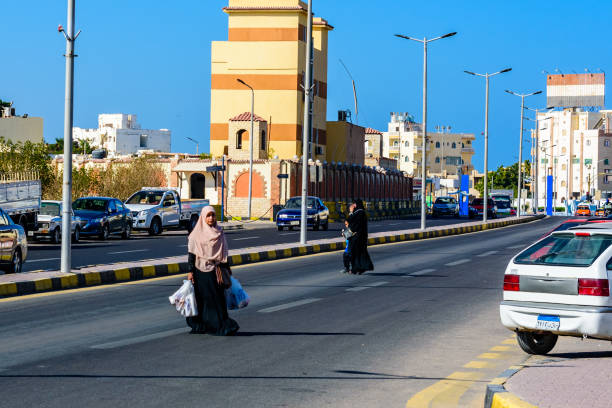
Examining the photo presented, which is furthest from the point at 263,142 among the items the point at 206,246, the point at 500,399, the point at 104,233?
the point at 500,399

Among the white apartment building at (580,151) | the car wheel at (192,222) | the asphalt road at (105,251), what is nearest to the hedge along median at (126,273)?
the asphalt road at (105,251)

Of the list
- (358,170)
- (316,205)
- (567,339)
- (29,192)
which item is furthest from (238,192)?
(567,339)

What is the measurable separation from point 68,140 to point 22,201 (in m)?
14.3

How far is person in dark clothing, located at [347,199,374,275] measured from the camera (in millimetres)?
22406

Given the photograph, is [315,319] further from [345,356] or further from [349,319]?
[345,356]

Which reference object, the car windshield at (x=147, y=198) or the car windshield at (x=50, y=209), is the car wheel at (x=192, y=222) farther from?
the car windshield at (x=50, y=209)

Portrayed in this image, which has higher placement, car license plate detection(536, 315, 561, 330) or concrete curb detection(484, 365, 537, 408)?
car license plate detection(536, 315, 561, 330)

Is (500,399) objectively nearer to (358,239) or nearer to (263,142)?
(358,239)

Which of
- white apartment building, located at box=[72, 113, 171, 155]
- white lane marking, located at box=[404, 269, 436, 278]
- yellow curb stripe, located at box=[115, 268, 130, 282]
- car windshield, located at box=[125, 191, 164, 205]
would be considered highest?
white apartment building, located at box=[72, 113, 171, 155]

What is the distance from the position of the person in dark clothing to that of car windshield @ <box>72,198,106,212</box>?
58.1ft

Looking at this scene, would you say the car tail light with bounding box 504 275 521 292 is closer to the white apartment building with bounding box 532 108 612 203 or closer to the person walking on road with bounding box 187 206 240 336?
the person walking on road with bounding box 187 206 240 336

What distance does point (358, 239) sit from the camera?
2255 centimetres

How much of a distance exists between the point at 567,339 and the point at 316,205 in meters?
37.9

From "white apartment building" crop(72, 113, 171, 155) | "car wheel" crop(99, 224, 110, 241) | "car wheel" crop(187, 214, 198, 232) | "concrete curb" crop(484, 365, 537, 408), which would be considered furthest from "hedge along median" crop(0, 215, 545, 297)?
"white apartment building" crop(72, 113, 171, 155)
